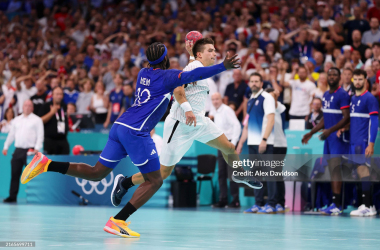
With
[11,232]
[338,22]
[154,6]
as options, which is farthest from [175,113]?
[154,6]

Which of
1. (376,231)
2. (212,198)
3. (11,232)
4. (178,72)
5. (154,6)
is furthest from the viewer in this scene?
(154,6)

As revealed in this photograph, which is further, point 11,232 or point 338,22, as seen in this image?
point 338,22

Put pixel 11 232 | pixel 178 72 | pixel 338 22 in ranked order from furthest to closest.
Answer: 1. pixel 338 22
2. pixel 11 232
3. pixel 178 72

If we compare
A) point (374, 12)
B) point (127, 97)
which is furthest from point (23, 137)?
point (374, 12)

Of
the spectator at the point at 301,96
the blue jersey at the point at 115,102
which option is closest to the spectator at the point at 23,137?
the blue jersey at the point at 115,102

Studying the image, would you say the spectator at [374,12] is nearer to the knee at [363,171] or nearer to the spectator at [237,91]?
the spectator at [237,91]

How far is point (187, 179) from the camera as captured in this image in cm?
1359

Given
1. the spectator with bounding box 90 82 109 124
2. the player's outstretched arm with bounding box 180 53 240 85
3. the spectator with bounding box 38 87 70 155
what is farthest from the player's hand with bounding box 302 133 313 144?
the spectator with bounding box 90 82 109 124

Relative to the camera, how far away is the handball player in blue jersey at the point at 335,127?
11.4 m

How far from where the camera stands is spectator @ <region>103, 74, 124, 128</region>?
53.5ft

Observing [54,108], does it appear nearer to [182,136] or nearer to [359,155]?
[182,136]

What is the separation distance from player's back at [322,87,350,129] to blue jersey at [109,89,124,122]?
670 centimetres

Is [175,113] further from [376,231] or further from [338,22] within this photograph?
[338,22]

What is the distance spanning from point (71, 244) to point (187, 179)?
7494 millimetres
